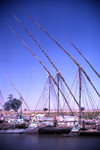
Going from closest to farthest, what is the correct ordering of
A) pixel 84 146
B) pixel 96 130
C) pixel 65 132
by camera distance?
pixel 84 146 → pixel 96 130 → pixel 65 132

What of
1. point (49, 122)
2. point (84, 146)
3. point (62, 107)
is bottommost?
point (84, 146)

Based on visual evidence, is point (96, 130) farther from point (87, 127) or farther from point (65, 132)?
point (65, 132)

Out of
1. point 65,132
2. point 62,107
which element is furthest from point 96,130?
point 62,107

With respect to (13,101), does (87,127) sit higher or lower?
lower

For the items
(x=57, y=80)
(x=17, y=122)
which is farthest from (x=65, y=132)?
(x=17, y=122)

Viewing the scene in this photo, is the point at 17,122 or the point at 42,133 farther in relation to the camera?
the point at 17,122

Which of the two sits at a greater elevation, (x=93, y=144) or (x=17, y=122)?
(x=17, y=122)

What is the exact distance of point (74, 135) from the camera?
124 ft

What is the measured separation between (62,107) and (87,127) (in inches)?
268

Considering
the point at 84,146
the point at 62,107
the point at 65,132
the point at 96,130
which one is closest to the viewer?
the point at 84,146

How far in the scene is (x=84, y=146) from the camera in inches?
1133

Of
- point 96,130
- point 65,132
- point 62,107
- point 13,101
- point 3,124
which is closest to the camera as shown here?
point 96,130

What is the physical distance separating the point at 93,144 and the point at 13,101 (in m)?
78.6

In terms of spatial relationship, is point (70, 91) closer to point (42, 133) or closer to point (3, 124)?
point (42, 133)
